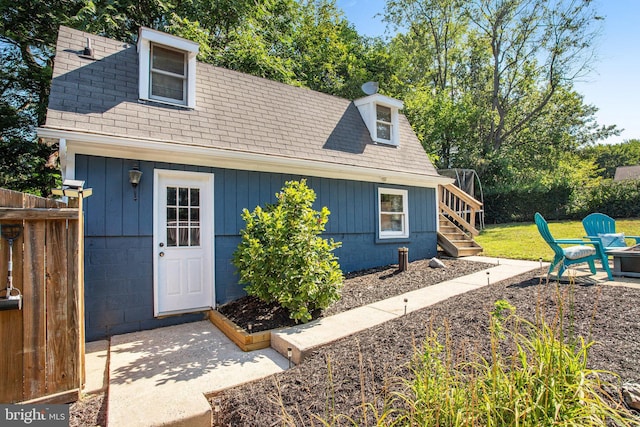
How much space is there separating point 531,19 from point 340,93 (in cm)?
1266

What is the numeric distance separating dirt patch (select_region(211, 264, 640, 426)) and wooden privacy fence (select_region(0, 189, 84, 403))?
1.31m

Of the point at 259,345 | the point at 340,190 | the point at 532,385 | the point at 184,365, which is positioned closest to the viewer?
the point at 532,385

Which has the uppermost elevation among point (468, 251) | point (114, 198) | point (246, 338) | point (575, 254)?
point (114, 198)

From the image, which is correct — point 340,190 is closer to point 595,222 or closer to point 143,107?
point 143,107

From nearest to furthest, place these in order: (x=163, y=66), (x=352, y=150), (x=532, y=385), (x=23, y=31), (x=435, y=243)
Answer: (x=532, y=385)
(x=163, y=66)
(x=352, y=150)
(x=435, y=243)
(x=23, y=31)

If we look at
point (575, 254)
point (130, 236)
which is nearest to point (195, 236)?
point (130, 236)

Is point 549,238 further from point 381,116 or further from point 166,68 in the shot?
point 166,68

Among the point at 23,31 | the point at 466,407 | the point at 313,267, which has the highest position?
the point at 23,31

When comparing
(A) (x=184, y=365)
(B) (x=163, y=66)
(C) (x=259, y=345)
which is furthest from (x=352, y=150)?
(A) (x=184, y=365)

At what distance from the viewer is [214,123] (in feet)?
18.7

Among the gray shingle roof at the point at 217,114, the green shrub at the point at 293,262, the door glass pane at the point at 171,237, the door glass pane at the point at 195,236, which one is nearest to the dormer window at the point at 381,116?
the gray shingle roof at the point at 217,114

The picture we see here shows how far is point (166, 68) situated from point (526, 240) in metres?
11.3

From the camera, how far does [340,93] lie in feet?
52.5

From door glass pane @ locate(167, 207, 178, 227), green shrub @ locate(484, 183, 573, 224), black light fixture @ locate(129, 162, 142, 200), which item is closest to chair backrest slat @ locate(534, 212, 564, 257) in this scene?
door glass pane @ locate(167, 207, 178, 227)
